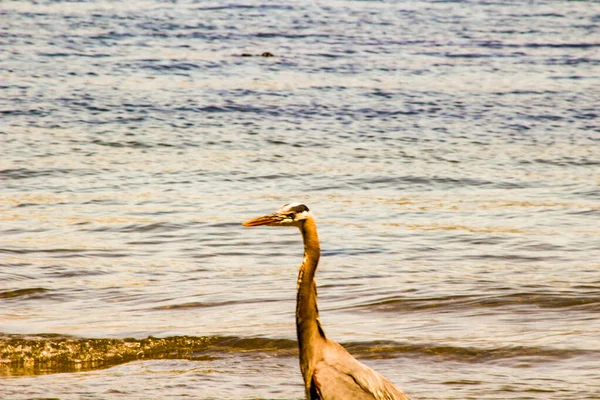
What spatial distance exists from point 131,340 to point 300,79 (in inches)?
594

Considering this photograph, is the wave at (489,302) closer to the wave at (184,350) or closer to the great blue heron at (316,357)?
the wave at (184,350)

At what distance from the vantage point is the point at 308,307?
618 cm

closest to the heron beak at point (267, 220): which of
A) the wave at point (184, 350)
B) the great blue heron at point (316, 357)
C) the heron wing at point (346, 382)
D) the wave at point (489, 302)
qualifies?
the great blue heron at point (316, 357)

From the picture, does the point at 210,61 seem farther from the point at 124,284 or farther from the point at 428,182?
the point at 124,284

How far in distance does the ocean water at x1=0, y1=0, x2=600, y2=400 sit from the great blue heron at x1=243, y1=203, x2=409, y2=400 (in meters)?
1.33

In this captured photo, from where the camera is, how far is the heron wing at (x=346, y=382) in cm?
585

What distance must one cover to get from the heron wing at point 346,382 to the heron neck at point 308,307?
0.11 m

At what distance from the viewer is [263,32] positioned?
29.9 meters

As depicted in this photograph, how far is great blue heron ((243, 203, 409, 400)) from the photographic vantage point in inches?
231

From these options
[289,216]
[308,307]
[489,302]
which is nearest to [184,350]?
[308,307]

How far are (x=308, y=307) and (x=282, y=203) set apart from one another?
701cm

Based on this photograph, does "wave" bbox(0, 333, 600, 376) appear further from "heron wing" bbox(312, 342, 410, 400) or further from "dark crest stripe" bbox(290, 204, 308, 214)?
"dark crest stripe" bbox(290, 204, 308, 214)

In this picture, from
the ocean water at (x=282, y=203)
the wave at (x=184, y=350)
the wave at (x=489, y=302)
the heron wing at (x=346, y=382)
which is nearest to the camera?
the heron wing at (x=346, y=382)

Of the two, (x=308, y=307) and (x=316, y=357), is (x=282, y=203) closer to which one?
(x=308, y=307)
